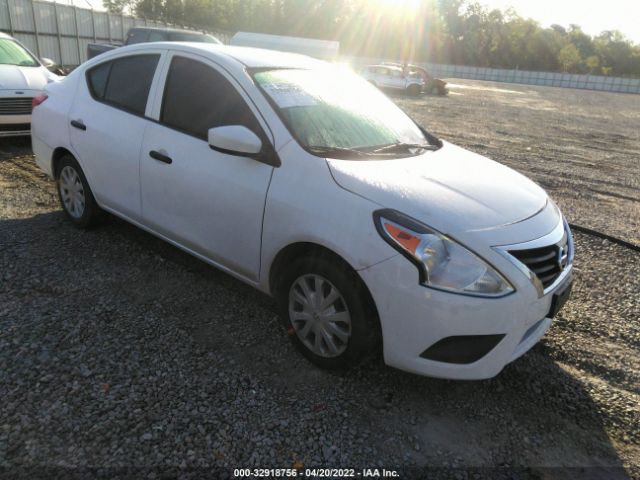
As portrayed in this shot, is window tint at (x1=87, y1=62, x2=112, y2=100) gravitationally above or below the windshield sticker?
below

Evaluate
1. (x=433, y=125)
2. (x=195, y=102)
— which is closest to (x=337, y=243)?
(x=195, y=102)

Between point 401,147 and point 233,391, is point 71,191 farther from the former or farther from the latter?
point 401,147

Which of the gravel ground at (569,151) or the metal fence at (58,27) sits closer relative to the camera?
the gravel ground at (569,151)

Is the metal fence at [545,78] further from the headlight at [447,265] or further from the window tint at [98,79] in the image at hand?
the headlight at [447,265]

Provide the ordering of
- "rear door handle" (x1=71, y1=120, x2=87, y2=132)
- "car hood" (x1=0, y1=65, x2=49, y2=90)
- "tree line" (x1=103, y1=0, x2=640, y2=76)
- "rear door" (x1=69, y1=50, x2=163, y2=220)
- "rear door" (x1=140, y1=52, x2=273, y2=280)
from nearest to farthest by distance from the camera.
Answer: "rear door" (x1=140, y1=52, x2=273, y2=280), "rear door" (x1=69, y1=50, x2=163, y2=220), "rear door handle" (x1=71, y1=120, x2=87, y2=132), "car hood" (x1=0, y1=65, x2=49, y2=90), "tree line" (x1=103, y1=0, x2=640, y2=76)

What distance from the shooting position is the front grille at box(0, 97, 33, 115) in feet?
22.5

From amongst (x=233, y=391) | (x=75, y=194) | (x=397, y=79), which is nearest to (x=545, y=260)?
(x=233, y=391)

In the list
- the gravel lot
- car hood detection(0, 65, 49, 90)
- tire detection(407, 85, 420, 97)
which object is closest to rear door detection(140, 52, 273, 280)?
the gravel lot

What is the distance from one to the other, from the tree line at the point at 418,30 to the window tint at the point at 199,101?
227ft

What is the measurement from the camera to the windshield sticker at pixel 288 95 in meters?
3.14

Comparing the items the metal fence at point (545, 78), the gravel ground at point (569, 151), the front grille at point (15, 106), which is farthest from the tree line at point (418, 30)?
the front grille at point (15, 106)

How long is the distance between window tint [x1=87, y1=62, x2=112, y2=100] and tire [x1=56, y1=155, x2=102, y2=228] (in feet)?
2.04

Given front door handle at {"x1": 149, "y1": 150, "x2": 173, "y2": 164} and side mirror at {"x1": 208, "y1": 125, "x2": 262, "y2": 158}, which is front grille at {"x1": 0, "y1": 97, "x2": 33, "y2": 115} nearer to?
front door handle at {"x1": 149, "y1": 150, "x2": 173, "y2": 164}

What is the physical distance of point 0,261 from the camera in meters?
3.93
